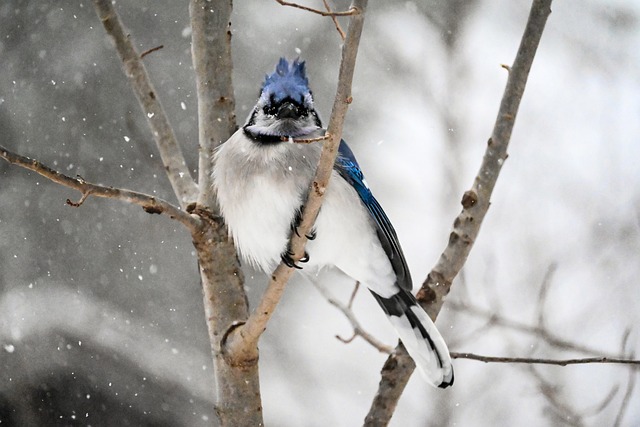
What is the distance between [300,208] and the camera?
2.41m

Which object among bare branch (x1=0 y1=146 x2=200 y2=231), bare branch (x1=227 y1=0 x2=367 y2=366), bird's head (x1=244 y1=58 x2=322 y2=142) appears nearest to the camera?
bare branch (x1=227 y1=0 x2=367 y2=366)

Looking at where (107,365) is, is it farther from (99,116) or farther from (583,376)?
(583,376)

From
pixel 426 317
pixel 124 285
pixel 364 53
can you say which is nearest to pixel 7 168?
pixel 124 285

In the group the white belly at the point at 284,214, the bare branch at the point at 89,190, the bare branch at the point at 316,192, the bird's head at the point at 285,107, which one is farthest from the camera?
the bird's head at the point at 285,107

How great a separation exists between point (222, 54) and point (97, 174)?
3024mm

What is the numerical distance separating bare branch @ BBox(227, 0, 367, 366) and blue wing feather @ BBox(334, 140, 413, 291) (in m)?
0.57

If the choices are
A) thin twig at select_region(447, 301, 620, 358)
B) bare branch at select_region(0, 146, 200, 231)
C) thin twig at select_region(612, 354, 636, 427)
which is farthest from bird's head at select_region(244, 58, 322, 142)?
thin twig at select_region(612, 354, 636, 427)

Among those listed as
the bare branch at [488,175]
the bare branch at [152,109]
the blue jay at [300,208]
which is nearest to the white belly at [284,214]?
the blue jay at [300,208]

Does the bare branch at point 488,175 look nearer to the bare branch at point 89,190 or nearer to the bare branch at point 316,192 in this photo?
the bare branch at point 316,192

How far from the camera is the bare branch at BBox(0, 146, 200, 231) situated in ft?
5.87

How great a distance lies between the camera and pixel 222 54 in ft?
8.57

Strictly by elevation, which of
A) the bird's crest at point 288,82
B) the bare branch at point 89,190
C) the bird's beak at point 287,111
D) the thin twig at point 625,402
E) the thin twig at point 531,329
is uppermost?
the bird's crest at point 288,82

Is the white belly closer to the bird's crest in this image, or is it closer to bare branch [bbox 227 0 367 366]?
the bird's crest

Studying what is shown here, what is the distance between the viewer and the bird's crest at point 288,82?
264 centimetres
